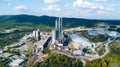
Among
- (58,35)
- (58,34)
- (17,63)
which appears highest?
(58,34)

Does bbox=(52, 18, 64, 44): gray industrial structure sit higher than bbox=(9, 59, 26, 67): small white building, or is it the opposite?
bbox=(52, 18, 64, 44): gray industrial structure

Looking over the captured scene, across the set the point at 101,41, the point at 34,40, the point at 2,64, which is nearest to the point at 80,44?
the point at 101,41

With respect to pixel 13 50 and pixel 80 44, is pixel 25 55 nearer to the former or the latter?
pixel 13 50

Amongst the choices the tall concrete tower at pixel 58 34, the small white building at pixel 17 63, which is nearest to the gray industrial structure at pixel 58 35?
the tall concrete tower at pixel 58 34

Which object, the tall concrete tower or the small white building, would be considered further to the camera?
the tall concrete tower

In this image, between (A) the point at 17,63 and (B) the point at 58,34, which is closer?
(A) the point at 17,63

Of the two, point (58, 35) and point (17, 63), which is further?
point (58, 35)

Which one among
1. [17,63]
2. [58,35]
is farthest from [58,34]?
[17,63]

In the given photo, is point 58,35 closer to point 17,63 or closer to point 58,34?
point 58,34

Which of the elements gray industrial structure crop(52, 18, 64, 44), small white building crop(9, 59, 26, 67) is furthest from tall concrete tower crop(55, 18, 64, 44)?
small white building crop(9, 59, 26, 67)

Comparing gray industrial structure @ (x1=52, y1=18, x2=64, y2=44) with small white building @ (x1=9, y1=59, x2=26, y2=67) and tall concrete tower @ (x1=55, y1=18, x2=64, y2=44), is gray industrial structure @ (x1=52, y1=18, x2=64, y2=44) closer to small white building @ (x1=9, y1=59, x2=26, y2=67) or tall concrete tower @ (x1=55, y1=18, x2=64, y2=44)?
tall concrete tower @ (x1=55, y1=18, x2=64, y2=44)

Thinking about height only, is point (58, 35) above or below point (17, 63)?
above

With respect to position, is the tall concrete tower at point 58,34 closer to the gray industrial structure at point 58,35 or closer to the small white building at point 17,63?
the gray industrial structure at point 58,35
